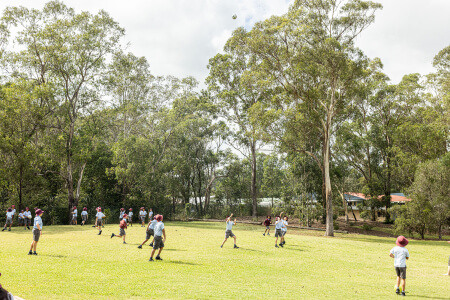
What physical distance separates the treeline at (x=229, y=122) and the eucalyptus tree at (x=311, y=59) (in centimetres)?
11

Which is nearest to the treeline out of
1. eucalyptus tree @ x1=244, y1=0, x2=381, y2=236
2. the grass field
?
eucalyptus tree @ x1=244, y1=0, x2=381, y2=236

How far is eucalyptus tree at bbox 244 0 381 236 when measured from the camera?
25.3m

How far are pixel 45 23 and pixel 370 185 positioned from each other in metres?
43.4

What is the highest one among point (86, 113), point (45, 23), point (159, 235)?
point (45, 23)

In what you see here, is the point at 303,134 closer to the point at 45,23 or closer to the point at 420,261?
the point at 420,261

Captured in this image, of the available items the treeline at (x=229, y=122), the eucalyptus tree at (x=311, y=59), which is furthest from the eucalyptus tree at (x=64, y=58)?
the eucalyptus tree at (x=311, y=59)

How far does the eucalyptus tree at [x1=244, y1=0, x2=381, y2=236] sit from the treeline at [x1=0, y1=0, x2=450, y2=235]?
11 centimetres

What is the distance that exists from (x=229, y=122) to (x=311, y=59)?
1976 centimetres

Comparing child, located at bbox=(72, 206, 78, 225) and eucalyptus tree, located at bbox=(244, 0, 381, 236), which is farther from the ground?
Answer: eucalyptus tree, located at bbox=(244, 0, 381, 236)

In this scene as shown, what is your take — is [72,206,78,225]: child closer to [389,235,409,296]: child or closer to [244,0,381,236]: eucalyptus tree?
[244,0,381,236]: eucalyptus tree

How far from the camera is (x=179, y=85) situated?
4694 centimetres

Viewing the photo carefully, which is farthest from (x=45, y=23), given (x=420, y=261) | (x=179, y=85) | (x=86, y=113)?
(x=420, y=261)

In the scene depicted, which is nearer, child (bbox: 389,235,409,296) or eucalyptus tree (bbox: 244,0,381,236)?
child (bbox: 389,235,409,296)

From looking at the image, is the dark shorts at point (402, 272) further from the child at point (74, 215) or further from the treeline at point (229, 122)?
the child at point (74, 215)
